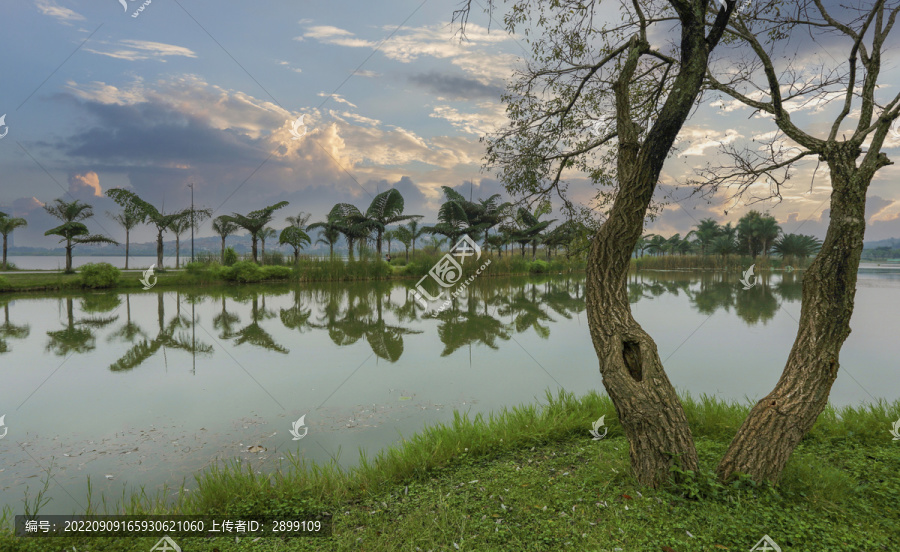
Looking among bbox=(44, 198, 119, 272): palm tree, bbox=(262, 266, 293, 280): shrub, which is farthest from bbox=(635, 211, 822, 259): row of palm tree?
bbox=(44, 198, 119, 272): palm tree

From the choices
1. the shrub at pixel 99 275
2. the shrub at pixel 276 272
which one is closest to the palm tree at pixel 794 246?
the shrub at pixel 276 272

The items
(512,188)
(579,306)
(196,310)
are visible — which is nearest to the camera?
(512,188)

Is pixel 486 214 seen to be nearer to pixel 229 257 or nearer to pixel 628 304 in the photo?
pixel 229 257

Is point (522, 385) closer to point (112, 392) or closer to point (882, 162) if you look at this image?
point (882, 162)

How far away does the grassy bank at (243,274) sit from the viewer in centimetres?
1545

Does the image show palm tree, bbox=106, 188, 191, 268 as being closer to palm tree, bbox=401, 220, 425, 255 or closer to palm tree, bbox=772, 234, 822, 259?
palm tree, bbox=401, 220, 425, 255

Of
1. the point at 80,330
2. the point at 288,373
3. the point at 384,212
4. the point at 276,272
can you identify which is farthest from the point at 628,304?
the point at 384,212

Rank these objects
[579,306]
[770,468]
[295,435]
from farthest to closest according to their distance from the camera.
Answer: [579,306]
[295,435]
[770,468]

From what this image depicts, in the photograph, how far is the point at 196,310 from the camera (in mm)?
11289

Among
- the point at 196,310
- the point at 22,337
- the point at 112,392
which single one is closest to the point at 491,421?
the point at 112,392

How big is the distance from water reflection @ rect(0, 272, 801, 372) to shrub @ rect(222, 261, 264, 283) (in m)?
3.01

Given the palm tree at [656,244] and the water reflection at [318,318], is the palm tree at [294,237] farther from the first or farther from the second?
the palm tree at [656,244]

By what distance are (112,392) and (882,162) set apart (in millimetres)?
7477

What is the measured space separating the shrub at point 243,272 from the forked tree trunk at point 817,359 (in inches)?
791
